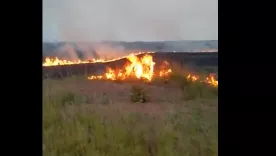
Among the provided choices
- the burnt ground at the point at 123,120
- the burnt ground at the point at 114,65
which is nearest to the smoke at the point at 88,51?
the burnt ground at the point at 114,65

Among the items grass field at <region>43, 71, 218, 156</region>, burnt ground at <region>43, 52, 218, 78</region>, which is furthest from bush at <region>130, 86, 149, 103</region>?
burnt ground at <region>43, 52, 218, 78</region>

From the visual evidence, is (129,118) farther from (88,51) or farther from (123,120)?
(88,51)

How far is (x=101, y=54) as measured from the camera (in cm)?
270

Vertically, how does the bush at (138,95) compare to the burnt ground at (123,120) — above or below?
above

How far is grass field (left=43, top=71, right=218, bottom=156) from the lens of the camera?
235 cm

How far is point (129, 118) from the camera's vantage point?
2586 mm

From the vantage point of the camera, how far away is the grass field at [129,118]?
2.35 meters

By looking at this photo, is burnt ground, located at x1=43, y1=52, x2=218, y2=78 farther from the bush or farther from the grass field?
the bush

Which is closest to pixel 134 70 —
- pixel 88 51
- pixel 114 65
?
pixel 114 65

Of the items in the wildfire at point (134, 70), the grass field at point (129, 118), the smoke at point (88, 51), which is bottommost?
the grass field at point (129, 118)

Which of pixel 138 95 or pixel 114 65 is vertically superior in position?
pixel 114 65

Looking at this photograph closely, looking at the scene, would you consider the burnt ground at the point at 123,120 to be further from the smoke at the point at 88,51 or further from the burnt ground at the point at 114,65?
the smoke at the point at 88,51
